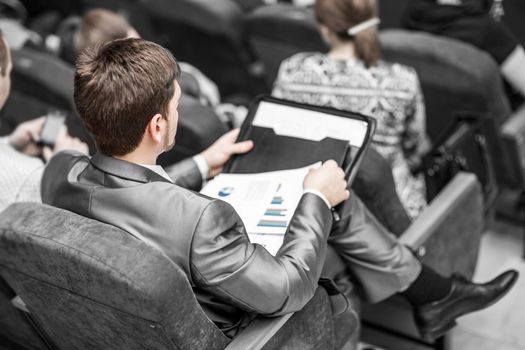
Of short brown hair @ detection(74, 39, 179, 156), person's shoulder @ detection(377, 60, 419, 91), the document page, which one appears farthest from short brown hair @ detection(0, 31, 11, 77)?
person's shoulder @ detection(377, 60, 419, 91)

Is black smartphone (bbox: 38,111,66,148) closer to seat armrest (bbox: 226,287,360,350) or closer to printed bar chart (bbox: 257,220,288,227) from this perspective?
printed bar chart (bbox: 257,220,288,227)

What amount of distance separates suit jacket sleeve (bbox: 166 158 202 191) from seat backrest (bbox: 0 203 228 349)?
1.52 feet

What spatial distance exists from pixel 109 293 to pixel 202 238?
0.17m

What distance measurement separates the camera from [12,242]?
132cm

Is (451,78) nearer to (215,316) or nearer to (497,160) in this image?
(497,160)

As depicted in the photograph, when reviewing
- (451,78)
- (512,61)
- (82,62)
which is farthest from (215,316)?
(512,61)

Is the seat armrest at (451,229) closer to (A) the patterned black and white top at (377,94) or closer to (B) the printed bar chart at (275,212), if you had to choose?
(A) the patterned black and white top at (377,94)

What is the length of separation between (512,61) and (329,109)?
1.12 meters

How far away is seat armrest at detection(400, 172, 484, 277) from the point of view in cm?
191

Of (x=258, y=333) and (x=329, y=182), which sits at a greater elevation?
(x=329, y=182)

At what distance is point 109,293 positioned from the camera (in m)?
1.24

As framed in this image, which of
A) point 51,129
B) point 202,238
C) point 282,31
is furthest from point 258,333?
point 282,31

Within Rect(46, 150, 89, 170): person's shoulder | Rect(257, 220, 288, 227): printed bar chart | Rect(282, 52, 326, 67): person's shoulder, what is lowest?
Rect(257, 220, 288, 227): printed bar chart

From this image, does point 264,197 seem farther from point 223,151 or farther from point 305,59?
point 305,59
